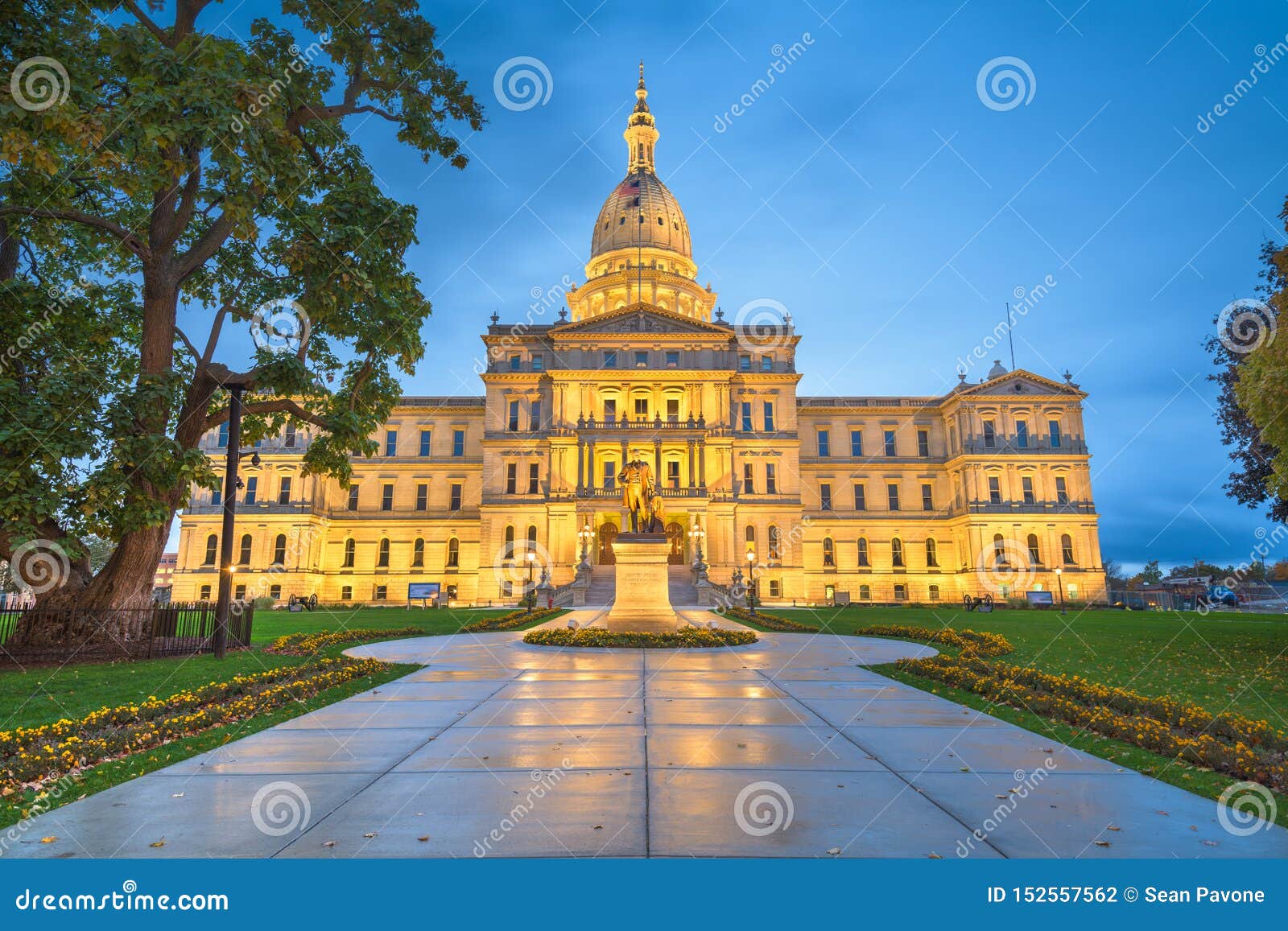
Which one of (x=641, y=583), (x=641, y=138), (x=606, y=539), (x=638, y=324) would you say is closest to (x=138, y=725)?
(x=641, y=583)

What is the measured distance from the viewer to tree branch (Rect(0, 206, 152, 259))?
1431cm

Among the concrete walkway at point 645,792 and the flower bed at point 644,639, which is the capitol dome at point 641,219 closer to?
the flower bed at point 644,639

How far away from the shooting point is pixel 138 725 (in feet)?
27.3

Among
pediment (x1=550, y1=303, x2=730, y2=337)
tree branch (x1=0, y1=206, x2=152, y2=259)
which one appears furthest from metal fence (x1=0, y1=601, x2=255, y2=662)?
pediment (x1=550, y1=303, x2=730, y2=337)

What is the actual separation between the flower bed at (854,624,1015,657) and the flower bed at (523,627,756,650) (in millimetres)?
5386

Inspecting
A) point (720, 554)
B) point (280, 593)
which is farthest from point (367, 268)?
point (280, 593)

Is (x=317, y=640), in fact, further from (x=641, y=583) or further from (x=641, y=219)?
(x=641, y=219)

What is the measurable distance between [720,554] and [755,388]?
15767 millimetres

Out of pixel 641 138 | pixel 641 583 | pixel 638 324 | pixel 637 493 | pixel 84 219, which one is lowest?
pixel 641 583

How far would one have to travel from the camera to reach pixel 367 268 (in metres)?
16.2

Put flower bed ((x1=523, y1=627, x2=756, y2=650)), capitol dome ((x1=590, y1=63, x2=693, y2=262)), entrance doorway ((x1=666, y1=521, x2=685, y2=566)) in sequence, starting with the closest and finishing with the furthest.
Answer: flower bed ((x1=523, y1=627, x2=756, y2=650)), entrance doorway ((x1=666, y1=521, x2=685, y2=566)), capitol dome ((x1=590, y1=63, x2=693, y2=262))

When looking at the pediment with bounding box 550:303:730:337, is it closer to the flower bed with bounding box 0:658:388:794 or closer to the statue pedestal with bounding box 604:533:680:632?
the statue pedestal with bounding box 604:533:680:632

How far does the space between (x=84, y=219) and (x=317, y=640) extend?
10.9 meters

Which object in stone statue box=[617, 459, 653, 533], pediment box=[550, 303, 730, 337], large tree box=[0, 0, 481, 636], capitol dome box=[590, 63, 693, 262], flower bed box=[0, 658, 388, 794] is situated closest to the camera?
flower bed box=[0, 658, 388, 794]
